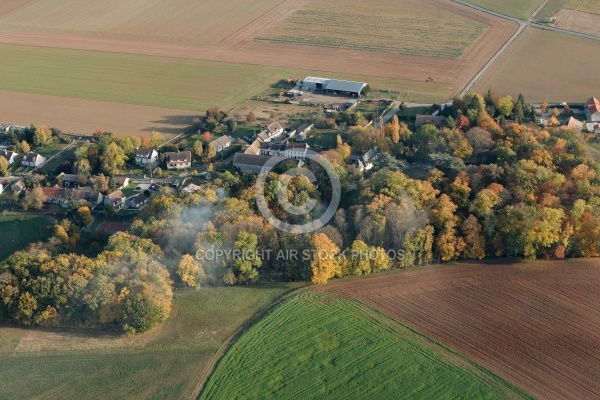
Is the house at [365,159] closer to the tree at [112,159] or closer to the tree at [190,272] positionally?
the tree at [190,272]

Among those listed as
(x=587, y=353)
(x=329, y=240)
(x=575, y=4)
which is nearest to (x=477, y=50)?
(x=575, y=4)

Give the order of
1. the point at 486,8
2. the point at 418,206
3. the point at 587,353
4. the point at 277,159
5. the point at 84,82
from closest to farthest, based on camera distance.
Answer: the point at 587,353, the point at 418,206, the point at 277,159, the point at 84,82, the point at 486,8

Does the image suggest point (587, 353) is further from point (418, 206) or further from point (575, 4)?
point (575, 4)

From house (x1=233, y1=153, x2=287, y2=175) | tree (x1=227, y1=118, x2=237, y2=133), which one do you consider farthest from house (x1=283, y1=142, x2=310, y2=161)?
tree (x1=227, y1=118, x2=237, y2=133)

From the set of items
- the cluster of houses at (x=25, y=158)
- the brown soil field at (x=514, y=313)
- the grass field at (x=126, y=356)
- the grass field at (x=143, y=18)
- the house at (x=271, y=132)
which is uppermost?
the grass field at (x=143, y=18)

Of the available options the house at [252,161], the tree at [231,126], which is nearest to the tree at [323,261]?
the house at [252,161]

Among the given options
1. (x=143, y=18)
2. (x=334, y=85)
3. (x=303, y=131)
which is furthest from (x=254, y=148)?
(x=143, y=18)

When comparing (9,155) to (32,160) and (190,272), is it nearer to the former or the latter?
(32,160)
